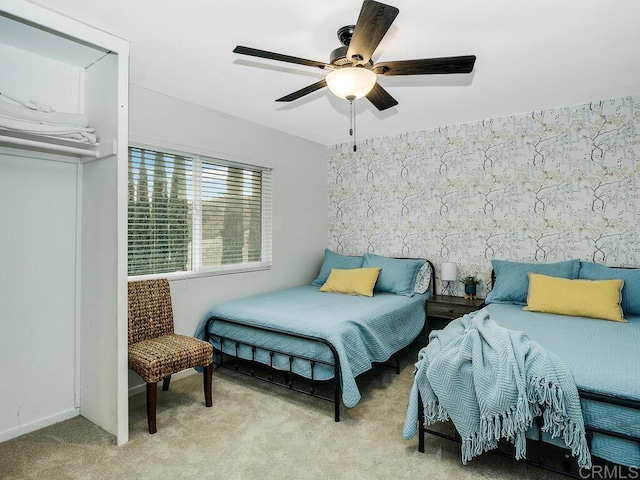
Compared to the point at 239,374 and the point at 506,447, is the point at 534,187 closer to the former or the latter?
the point at 506,447

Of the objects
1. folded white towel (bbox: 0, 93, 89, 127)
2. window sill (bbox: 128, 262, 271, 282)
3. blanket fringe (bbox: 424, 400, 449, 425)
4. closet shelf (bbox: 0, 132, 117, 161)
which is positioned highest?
folded white towel (bbox: 0, 93, 89, 127)

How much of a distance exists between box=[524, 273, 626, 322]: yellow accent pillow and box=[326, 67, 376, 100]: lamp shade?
2218mm

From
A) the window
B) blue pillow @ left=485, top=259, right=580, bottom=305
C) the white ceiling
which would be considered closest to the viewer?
the white ceiling

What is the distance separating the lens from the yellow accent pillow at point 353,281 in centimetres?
378

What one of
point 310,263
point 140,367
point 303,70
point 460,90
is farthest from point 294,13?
point 310,263

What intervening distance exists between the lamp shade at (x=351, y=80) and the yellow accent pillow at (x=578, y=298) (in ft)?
7.28

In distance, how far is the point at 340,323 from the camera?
2705mm

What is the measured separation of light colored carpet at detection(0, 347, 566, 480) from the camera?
1938mm

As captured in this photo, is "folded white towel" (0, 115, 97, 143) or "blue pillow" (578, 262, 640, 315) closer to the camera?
Answer: "folded white towel" (0, 115, 97, 143)

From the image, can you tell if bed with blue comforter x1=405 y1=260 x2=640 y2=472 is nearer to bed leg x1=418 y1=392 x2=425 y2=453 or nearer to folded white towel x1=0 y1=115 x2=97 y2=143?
bed leg x1=418 y1=392 x2=425 y2=453

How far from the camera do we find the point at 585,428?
67.7 inches

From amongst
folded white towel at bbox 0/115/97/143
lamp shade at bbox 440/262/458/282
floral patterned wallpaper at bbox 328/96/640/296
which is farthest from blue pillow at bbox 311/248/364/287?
folded white towel at bbox 0/115/97/143

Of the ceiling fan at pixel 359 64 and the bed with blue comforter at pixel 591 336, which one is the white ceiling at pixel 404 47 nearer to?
the ceiling fan at pixel 359 64

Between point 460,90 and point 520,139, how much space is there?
1.07 metres
